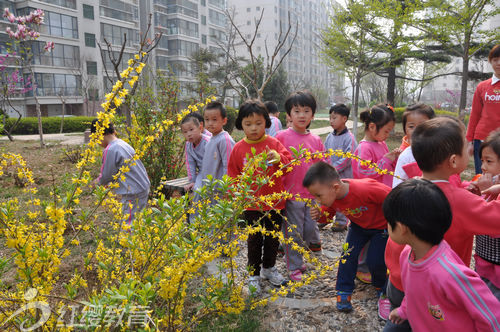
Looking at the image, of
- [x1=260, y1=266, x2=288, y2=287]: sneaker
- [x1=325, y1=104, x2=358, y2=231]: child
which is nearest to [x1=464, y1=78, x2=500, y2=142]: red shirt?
[x1=325, y1=104, x2=358, y2=231]: child

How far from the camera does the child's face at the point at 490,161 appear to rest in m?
1.97

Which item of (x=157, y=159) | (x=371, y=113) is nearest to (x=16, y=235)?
(x=371, y=113)

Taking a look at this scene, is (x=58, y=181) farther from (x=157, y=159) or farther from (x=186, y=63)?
(x=186, y=63)

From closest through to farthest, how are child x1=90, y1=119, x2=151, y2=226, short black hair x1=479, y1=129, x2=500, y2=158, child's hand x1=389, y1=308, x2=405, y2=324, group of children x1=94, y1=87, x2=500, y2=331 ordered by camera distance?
1. group of children x1=94, y1=87, x2=500, y2=331
2. child's hand x1=389, y1=308, x2=405, y2=324
3. short black hair x1=479, y1=129, x2=500, y2=158
4. child x1=90, y1=119, x2=151, y2=226

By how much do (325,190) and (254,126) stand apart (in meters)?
0.88

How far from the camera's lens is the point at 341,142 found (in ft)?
14.3

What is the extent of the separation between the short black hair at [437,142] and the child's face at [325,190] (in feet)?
2.09

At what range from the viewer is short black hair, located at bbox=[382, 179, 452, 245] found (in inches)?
59.3

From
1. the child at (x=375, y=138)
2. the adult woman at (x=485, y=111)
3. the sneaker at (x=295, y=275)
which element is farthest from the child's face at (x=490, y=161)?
the adult woman at (x=485, y=111)

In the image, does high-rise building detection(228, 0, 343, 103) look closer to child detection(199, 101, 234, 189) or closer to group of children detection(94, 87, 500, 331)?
child detection(199, 101, 234, 189)

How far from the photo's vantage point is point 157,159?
5.70 meters

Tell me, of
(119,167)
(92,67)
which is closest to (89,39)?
(92,67)

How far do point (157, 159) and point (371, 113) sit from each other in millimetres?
3548

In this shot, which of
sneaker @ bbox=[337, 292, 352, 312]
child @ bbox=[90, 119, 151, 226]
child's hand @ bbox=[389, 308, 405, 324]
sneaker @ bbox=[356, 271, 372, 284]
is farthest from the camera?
child @ bbox=[90, 119, 151, 226]
